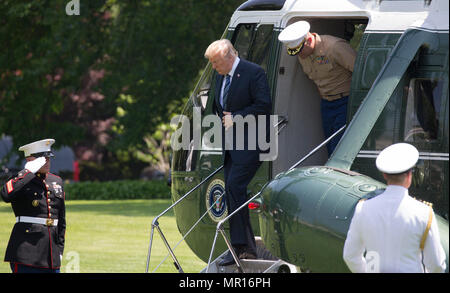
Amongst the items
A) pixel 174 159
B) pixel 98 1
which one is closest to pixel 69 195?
pixel 98 1

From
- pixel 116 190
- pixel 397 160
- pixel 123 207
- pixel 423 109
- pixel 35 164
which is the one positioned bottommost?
pixel 116 190

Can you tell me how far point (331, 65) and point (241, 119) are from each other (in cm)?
95

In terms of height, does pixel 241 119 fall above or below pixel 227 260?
above

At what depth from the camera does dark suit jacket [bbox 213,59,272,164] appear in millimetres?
7312

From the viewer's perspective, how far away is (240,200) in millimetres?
7371

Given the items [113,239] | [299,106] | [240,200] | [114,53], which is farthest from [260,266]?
[114,53]

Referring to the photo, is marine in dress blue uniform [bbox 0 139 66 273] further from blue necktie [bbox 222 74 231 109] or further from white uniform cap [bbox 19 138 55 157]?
blue necktie [bbox 222 74 231 109]

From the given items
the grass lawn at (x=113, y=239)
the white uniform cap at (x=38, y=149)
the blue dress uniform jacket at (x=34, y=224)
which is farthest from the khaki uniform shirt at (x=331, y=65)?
the grass lawn at (x=113, y=239)

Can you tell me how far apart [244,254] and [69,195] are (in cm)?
2013

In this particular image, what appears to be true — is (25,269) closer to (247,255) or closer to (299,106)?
(247,255)

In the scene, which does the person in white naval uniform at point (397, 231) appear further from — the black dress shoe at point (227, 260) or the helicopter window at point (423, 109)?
the black dress shoe at point (227, 260)

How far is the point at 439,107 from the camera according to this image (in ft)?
20.2

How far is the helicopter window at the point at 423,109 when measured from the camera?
6.18 metres

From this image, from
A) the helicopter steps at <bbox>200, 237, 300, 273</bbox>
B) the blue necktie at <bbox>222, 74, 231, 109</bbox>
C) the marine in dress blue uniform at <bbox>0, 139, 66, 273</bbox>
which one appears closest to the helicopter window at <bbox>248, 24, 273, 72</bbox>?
the blue necktie at <bbox>222, 74, 231, 109</bbox>
